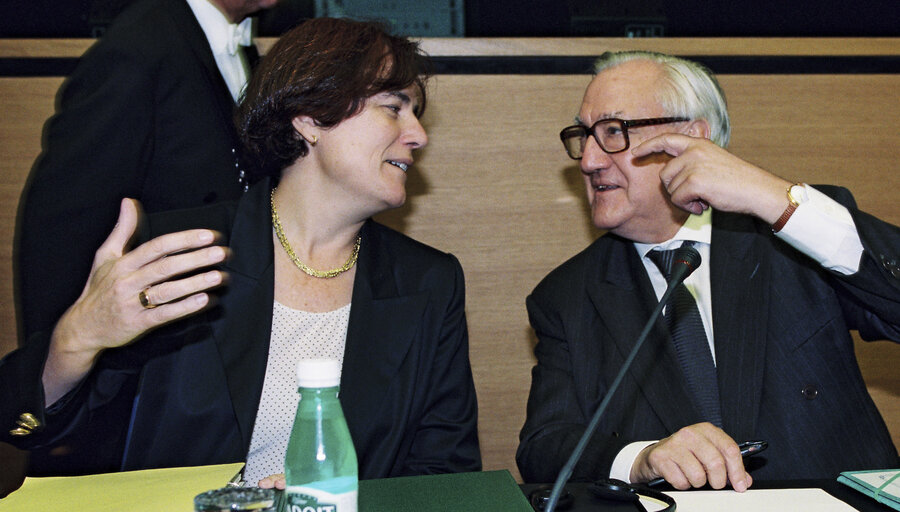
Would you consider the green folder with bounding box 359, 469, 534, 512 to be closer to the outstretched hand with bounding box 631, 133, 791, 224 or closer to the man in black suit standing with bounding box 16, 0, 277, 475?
the outstretched hand with bounding box 631, 133, 791, 224

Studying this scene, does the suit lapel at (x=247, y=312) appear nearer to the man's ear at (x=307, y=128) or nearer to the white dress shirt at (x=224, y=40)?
the man's ear at (x=307, y=128)

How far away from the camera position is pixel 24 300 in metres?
1.65

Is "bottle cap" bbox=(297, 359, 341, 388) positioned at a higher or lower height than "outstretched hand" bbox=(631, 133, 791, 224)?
lower

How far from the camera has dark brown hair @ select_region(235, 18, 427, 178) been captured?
1676 mm

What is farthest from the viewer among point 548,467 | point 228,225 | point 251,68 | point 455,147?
point 455,147

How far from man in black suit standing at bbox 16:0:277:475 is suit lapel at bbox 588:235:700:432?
86 cm

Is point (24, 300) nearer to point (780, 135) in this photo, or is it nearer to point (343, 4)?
point (343, 4)

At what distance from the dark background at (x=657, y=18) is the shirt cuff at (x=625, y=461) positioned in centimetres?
130

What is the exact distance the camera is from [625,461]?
1.36m

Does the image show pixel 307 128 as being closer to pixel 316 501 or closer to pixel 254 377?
pixel 254 377

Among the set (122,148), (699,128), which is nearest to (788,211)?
(699,128)

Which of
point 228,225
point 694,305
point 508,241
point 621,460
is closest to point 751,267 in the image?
point 694,305

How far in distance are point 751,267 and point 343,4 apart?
126 centimetres

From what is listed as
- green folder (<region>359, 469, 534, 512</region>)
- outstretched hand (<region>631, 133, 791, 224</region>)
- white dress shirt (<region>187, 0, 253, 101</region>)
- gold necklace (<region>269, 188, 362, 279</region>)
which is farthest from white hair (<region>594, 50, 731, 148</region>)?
green folder (<region>359, 469, 534, 512</region>)
